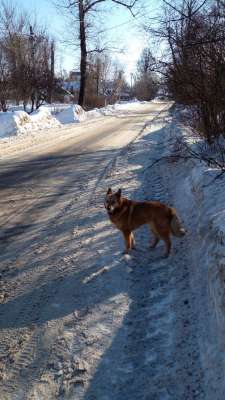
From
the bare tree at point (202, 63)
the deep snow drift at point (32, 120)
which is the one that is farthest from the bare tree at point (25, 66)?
the bare tree at point (202, 63)

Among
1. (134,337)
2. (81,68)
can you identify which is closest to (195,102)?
(134,337)

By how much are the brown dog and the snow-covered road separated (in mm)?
336

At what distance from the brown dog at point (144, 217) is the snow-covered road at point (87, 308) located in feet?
1.10

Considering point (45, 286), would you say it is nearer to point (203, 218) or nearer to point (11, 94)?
point (203, 218)

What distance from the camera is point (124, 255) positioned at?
254 inches

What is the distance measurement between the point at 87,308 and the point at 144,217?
1738 millimetres

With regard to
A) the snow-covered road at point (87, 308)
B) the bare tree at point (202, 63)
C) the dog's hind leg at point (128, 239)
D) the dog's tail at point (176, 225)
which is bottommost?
the snow-covered road at point (87, 308)

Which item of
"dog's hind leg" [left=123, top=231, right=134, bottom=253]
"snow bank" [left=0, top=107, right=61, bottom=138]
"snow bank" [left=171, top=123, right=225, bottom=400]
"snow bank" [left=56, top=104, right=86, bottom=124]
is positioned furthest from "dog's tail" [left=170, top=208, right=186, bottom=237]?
"snow bank" [left=56, top=104, right=86, bottom=124]

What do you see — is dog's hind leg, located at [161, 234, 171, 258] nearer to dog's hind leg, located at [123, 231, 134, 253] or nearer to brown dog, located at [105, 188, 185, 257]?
brown dog, located at [105, 188, 185, 257]

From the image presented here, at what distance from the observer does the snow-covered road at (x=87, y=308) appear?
155 inches

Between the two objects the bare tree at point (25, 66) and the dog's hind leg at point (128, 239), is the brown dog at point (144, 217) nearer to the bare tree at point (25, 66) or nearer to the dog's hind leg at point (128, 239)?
the dog's hind leg at point (128, 239)

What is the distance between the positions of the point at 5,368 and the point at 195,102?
8.27 m

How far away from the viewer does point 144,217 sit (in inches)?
251

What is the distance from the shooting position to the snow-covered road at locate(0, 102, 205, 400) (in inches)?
155
